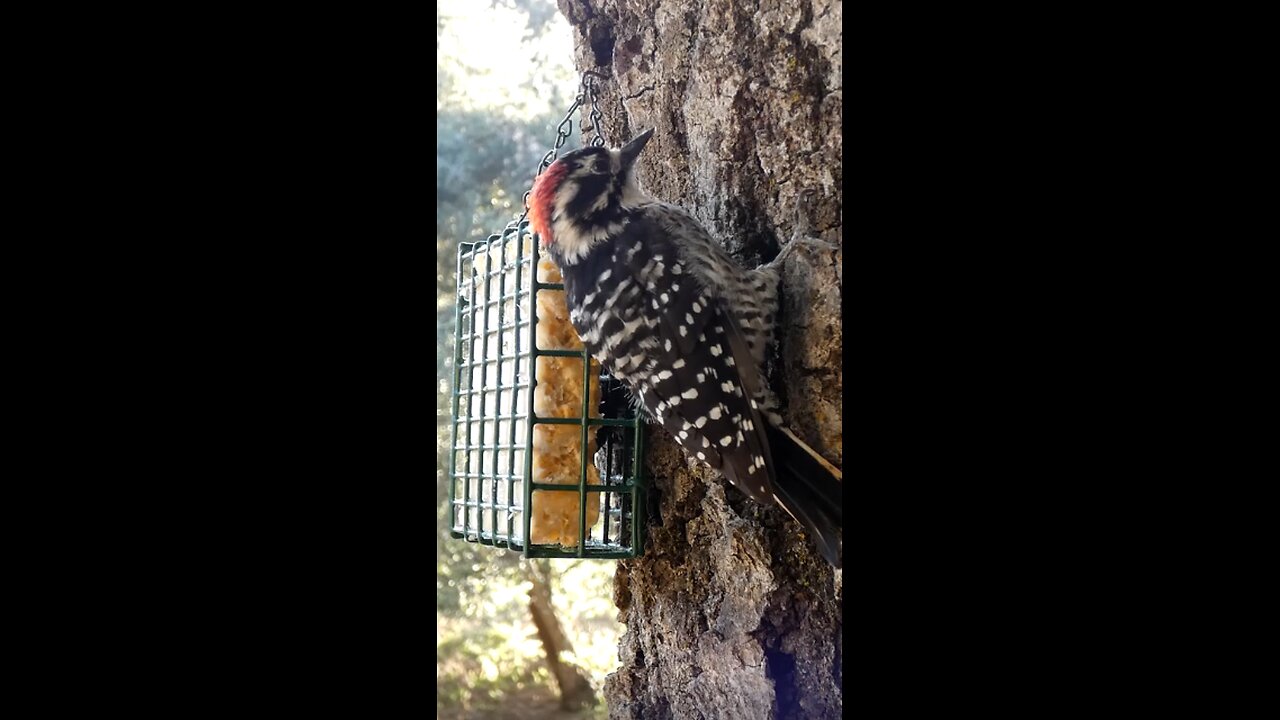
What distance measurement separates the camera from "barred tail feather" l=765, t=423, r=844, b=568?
62.8 inches

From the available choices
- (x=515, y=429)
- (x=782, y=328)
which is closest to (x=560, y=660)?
(x=515, y=429)

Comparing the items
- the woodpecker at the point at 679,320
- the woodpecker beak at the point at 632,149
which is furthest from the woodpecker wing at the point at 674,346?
the woodpecker beak at the point at 632,149

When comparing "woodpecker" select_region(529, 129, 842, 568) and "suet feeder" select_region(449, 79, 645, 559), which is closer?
"woodpecker" select_region(529, 129, 842, 568)

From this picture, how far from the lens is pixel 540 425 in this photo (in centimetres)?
192

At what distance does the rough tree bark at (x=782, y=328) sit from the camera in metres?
1.75

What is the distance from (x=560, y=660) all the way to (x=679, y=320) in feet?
12.6

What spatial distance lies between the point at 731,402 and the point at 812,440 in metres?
0.17

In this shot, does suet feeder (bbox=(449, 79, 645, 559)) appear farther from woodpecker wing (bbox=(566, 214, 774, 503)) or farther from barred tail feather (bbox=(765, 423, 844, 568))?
barred tail feather (bbox=(765, 423, 844, 568))

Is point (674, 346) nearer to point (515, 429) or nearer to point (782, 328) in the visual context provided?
point (782, 328)

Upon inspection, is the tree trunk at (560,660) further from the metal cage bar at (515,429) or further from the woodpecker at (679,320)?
the woodpecker at (679,320)

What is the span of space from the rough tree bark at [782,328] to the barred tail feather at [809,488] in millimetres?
74

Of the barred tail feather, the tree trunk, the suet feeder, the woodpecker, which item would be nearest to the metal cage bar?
the suet feeder
